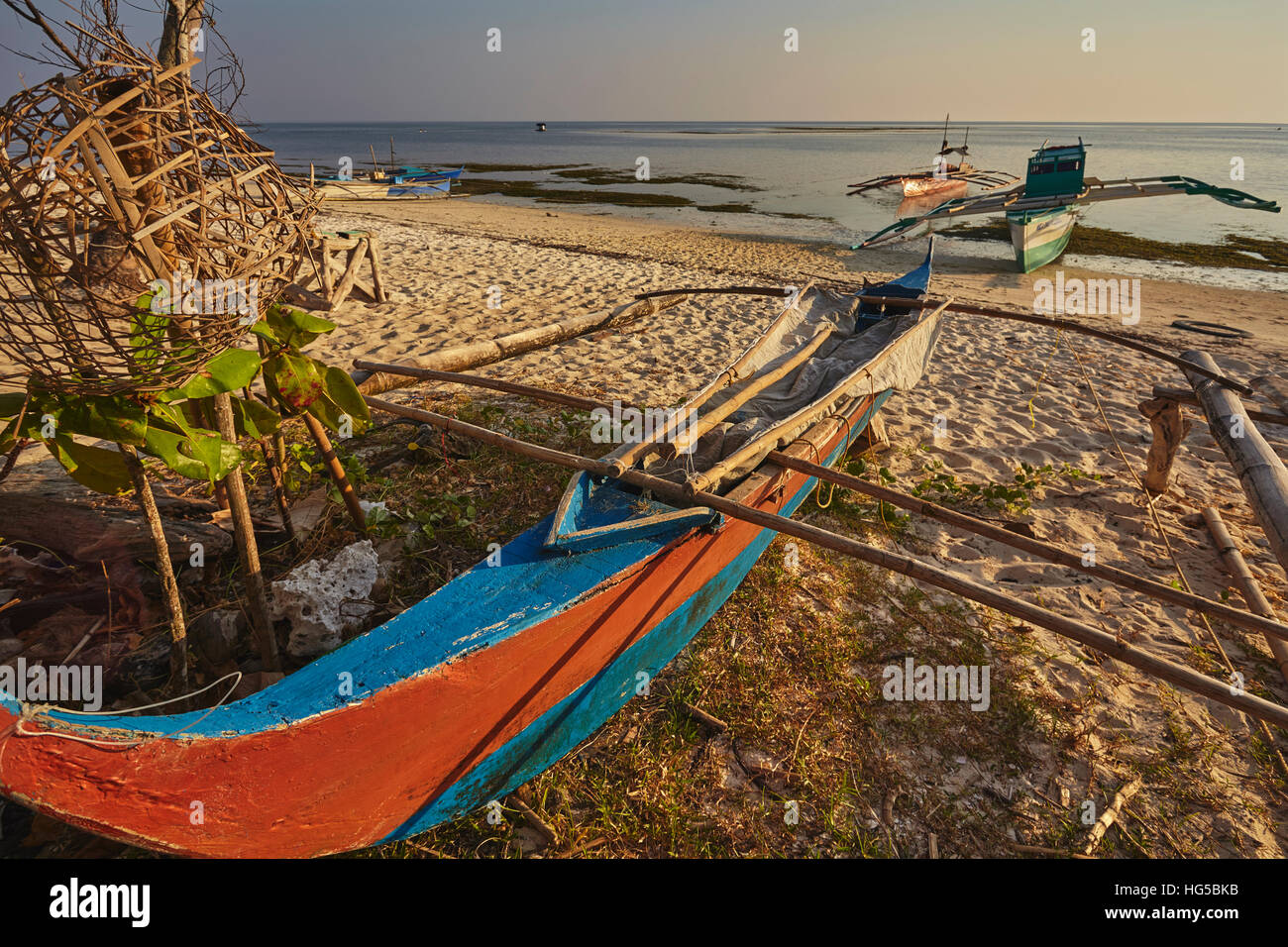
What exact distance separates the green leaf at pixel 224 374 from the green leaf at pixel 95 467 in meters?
0.35

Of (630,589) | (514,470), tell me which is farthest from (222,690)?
(514,470)

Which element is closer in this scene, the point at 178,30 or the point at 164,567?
the point at 178,30

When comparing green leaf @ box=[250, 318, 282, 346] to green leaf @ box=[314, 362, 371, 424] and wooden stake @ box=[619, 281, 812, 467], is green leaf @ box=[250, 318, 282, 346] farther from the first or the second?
wooden stake @ box=[619, 281, 812, 467]

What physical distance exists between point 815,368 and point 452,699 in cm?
356

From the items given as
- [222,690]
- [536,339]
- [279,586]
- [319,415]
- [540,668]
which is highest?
[536,339]

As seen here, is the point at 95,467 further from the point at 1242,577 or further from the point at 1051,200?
the point at 1051,200

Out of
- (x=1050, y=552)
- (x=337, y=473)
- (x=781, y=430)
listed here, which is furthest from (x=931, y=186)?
(x=337, y=473)

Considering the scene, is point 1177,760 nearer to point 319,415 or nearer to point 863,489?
point 863,489

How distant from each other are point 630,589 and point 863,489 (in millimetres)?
1317

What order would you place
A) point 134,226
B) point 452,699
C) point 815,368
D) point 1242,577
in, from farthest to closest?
point 815,368 → point 1242,577 → point 452,699 → point 134,226

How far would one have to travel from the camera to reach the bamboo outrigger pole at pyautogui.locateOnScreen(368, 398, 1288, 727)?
1932 millimetres

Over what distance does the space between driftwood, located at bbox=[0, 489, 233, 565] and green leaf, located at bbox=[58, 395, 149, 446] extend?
49.0 inches

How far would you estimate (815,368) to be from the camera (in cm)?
459

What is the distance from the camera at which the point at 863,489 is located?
3.02 m
